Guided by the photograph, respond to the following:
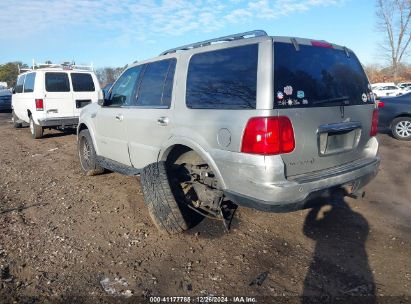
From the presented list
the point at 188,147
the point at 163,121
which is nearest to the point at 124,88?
the point at 163,121

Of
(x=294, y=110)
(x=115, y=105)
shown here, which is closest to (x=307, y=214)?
(x=294, y=110)

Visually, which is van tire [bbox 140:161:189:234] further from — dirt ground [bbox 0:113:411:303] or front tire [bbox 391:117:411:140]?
front tire [bbox 391:117:411:140]

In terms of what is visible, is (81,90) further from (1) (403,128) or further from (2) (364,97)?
(1) (403,128)

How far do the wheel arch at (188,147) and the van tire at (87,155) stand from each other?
218cm

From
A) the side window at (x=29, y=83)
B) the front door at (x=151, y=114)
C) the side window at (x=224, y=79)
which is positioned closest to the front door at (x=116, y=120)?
the front door at (x=151, y=114)

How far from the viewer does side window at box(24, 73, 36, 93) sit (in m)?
10.3

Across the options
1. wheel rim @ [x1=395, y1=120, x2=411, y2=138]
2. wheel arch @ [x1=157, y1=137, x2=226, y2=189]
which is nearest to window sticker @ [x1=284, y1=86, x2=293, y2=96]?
wheel arch @ [x1=157, y1=137, x2=226, y2=189]

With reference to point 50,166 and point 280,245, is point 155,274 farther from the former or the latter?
point 50,166

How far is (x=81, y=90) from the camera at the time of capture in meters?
10.4

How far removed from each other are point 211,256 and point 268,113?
1530mm

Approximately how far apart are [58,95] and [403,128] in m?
9.53

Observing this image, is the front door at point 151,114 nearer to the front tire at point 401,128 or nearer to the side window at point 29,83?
the side window at point 29,83

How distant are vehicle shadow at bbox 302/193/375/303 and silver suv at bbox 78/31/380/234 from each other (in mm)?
532

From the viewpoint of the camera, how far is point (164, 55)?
434 cm
